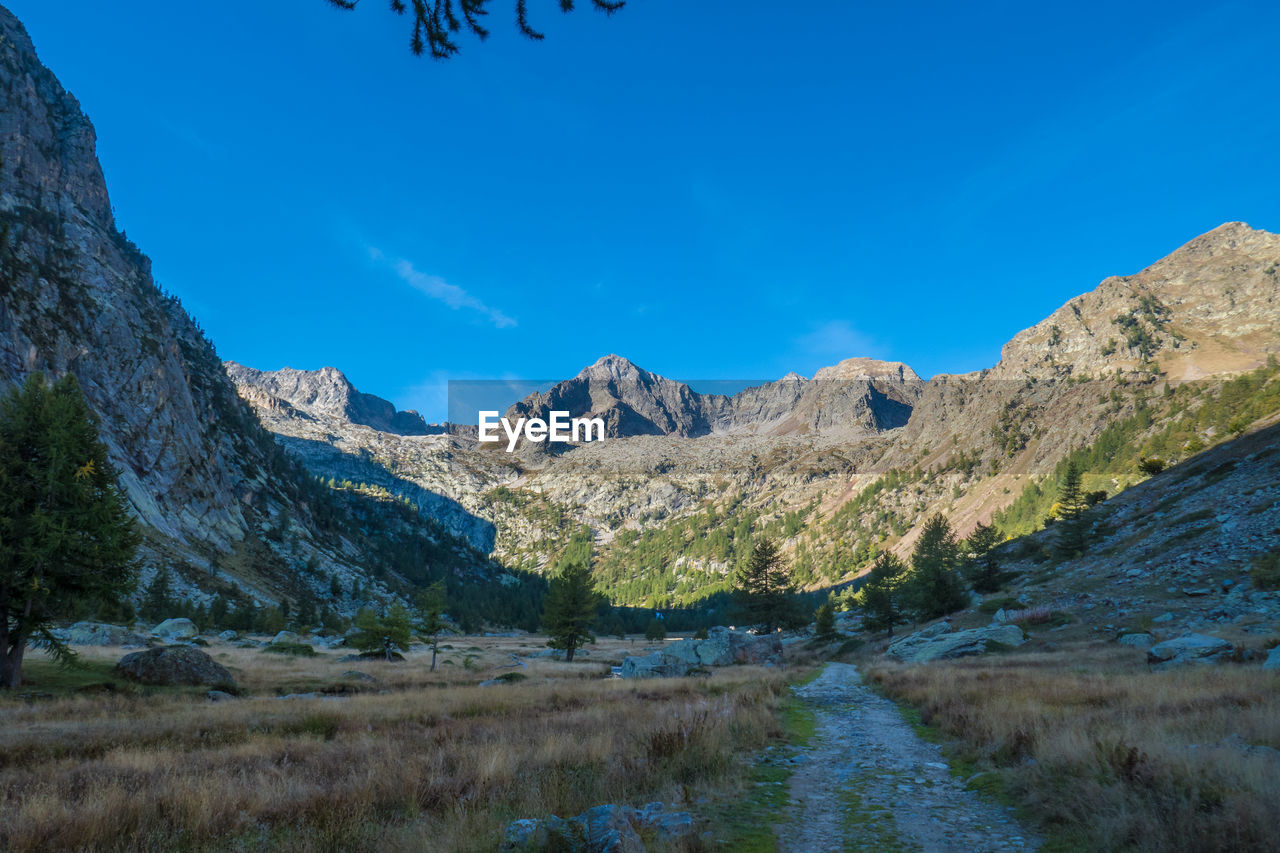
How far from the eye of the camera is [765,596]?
70.2 metres

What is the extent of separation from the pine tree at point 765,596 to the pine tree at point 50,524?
60303 mm

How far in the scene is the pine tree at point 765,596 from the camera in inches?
2741

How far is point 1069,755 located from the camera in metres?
8.21

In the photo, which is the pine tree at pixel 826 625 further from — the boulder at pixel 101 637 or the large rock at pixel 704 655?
the boulder at pixel 101 637

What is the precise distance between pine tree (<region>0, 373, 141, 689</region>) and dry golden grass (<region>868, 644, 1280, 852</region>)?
1133 inches

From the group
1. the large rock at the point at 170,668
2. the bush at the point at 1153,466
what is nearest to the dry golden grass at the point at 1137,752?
the large rock at the point at 170,668

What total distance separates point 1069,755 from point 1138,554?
4419 centimetres

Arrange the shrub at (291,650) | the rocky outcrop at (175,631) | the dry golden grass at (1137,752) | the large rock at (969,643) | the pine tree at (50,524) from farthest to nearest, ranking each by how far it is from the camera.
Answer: the rocky outcrop at (175,631) → the shrub at (291,650) → the large rock at (969,643) → the pine tree at (50,524) → the dry golden grass at (1137,752)

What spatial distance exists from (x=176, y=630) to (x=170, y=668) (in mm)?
39625

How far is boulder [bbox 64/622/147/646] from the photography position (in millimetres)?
37469

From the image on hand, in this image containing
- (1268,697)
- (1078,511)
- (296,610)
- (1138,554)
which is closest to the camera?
(1268,697)

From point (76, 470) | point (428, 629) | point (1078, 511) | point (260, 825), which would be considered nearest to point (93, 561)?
point (76, 470)

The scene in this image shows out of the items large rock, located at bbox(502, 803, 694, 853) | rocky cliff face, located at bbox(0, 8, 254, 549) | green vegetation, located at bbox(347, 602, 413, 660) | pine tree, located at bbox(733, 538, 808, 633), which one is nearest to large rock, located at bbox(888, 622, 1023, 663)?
large rock, located at bbox(502, 803, 694, 853)

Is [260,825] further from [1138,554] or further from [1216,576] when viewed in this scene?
[1138,554]
